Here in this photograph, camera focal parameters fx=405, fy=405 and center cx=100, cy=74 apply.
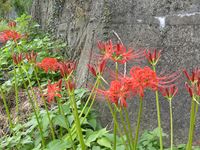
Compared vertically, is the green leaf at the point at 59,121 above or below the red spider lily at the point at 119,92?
below

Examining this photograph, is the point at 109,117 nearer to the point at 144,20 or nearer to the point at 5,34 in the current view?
the point at 144,20

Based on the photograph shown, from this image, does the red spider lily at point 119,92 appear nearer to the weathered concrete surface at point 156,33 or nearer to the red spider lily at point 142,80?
the red spider lily at point 142,80

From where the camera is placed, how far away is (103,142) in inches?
89.7

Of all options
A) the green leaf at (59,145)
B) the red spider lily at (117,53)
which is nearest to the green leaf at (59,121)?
the green leaf at (59,145)

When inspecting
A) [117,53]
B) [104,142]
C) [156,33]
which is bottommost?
[104,142]

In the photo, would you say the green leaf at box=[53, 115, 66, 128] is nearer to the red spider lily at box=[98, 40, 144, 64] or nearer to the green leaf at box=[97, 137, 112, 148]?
the green leaf at box=[97, 137, 112, 148]

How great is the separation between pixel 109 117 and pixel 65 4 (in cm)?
225

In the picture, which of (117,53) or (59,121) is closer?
(117,53)

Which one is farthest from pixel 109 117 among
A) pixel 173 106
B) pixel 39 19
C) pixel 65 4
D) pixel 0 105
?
pixel 39 19

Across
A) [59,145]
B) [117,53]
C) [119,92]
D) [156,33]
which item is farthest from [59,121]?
[119,92]

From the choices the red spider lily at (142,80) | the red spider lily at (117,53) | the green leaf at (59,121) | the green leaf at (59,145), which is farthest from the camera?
the green leaf at (59,121)

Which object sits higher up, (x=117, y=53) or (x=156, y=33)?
(x=117, y=53)

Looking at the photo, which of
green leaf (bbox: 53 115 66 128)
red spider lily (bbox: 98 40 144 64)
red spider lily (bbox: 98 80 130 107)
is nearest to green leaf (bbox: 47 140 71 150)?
green leaf (bbox: 53 115 66 128)

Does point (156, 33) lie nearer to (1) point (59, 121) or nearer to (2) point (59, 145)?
(1) point (59, 121)
